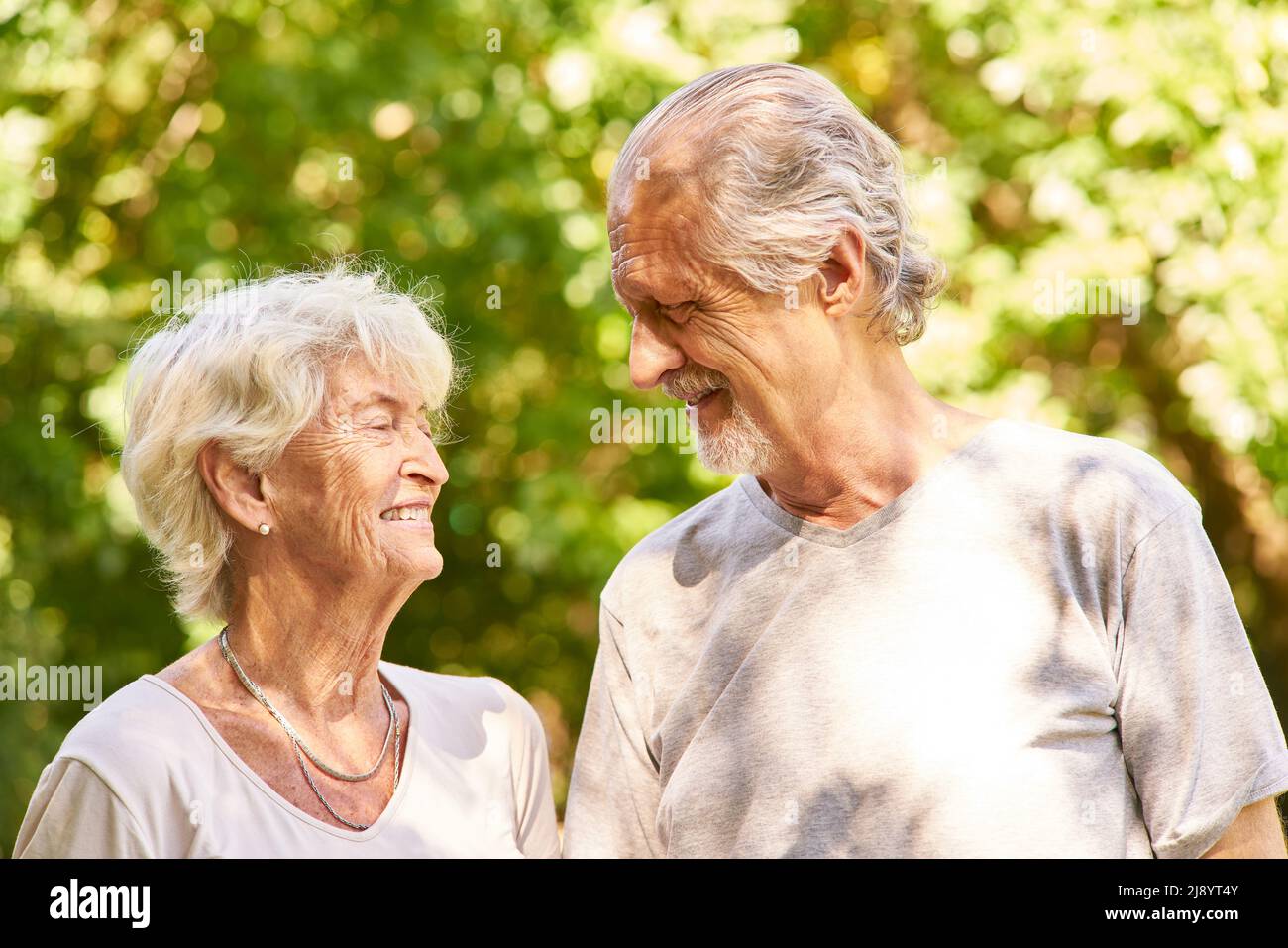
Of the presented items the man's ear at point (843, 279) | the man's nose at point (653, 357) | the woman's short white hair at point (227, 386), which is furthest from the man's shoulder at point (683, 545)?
the woman's short white hair at point (227, 386)

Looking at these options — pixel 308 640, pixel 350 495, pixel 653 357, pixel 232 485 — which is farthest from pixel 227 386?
pixel 653 357

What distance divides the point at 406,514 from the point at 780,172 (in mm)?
899

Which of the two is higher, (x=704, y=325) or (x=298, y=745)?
(x=704, y=325)

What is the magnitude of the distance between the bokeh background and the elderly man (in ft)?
10.5

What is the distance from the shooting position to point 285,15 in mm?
6199

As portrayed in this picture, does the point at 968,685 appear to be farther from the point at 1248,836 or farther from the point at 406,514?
the point at 406,514

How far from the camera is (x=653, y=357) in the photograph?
7.23 feet

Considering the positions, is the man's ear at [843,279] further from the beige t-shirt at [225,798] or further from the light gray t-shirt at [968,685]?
the beige t-shirt at [225,798]

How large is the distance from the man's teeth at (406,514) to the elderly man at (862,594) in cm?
41

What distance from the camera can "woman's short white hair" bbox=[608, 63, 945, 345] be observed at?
83.4 inches

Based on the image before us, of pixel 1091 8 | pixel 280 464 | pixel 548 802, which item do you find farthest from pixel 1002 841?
pixel 1091 8

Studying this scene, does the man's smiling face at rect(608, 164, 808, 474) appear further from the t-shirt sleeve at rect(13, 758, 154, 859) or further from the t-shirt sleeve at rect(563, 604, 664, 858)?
the t-shirt sleeve at rect(13, 758, 154, 859)

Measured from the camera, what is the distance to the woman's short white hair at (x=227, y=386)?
2354 mm

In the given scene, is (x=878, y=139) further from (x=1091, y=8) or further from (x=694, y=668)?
(x=1091, y=8)
